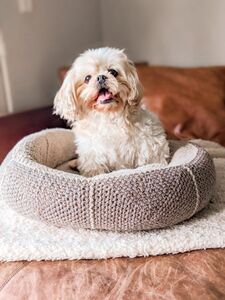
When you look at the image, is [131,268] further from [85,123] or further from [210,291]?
[85,123]

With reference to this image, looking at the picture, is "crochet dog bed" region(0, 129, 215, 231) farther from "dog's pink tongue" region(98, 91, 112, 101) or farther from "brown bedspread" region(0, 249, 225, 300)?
"dog's pink tongue" region(98, 91, 112, 101)

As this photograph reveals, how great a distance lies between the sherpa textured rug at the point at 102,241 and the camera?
2.95ft

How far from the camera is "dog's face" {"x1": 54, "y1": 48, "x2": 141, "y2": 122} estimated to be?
116cm

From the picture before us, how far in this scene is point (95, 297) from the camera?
78 cm

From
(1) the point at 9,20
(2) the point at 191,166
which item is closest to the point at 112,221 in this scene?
(2) the point at 191,166

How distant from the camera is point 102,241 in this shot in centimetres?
93

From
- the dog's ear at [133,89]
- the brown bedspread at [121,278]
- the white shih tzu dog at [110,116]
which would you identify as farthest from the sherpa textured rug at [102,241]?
the dog's ear at [133,89]

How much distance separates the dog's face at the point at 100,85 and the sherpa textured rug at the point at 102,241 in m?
0.38

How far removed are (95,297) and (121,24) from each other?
186 cm

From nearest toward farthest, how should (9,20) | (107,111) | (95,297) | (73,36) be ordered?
(95,297)
(107,111)
(9,20)
(73,36)

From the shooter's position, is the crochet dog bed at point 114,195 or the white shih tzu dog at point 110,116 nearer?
the crochet dog bed at point 114,195

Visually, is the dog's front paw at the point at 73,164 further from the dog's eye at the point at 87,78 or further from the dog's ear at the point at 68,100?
the dog's eye at the point at 87,78

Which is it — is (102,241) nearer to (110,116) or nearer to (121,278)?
(121,278)

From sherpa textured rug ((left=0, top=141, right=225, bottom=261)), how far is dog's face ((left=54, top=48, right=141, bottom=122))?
381 mm
